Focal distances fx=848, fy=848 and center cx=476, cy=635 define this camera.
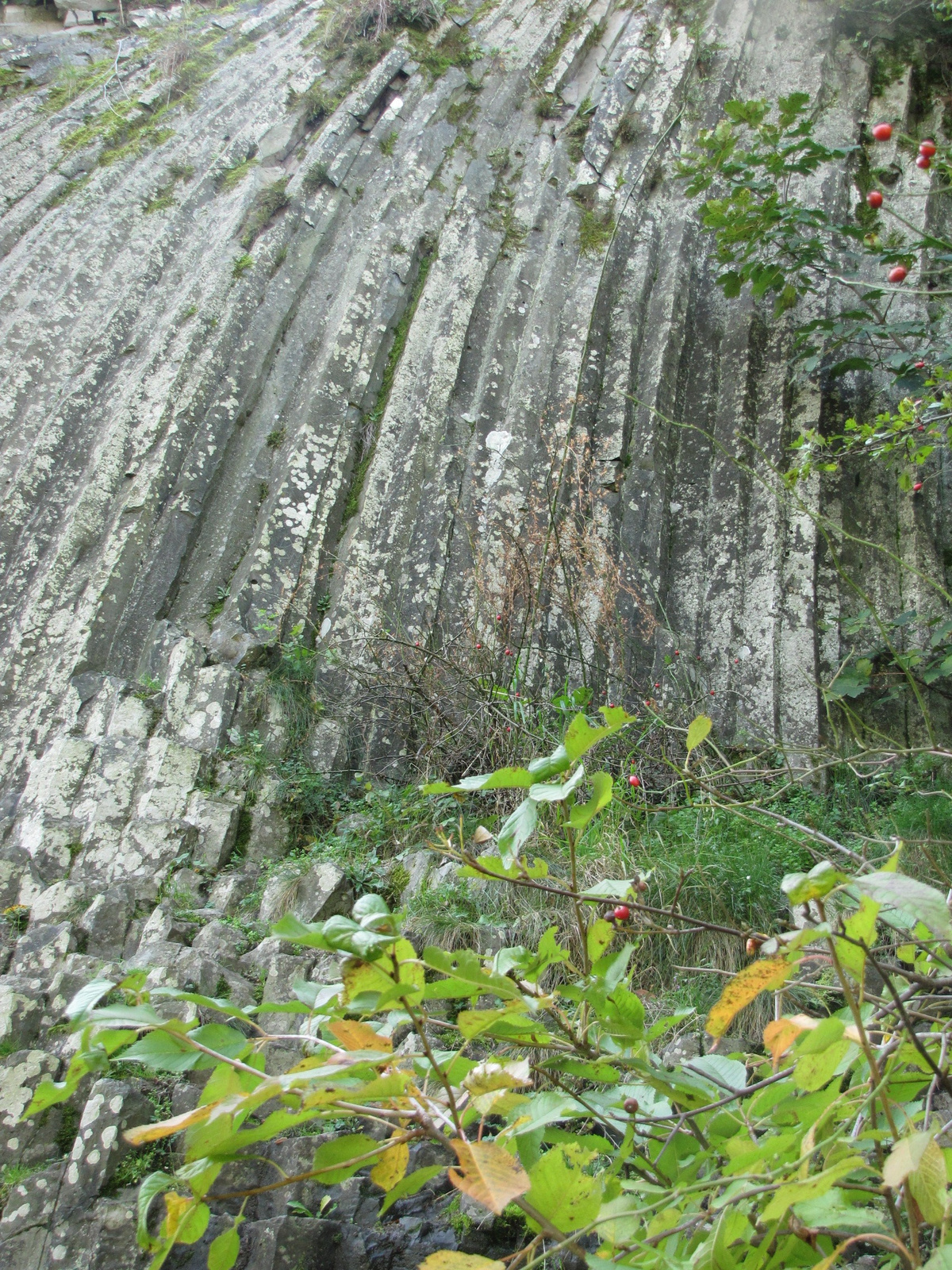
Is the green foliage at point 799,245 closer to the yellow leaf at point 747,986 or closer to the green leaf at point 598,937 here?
the green leaf at point 598,937

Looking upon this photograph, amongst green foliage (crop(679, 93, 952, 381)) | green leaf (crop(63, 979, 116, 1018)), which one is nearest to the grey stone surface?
green leaf (crop(63, 979, 116, 1018))

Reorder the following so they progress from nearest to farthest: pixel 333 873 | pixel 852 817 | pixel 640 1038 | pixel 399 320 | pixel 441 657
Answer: pixel 640 1038
pixel 333 873
pixel 852 817
pixel 441 657
pixel 399 320

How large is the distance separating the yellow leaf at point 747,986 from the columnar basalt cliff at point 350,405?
2389 millimetres

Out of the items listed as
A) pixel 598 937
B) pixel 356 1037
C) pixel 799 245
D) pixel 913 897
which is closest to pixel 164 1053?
pixel 356 1037

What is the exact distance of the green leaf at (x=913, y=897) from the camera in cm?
72

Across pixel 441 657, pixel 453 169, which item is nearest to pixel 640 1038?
pixel 441 657

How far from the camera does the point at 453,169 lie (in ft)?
25.8

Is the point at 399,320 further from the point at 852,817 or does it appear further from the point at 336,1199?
the point at 336,1199

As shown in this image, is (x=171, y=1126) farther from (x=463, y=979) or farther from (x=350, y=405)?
(x=350, y=405)

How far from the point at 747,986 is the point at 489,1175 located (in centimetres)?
33

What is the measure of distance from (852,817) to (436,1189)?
9.14 feet

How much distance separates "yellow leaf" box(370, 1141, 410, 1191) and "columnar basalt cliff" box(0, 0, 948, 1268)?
2155 mm

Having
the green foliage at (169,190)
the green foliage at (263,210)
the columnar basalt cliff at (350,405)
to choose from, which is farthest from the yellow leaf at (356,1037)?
the green foliage at (169,190)

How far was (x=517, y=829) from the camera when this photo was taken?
1.03 meters
